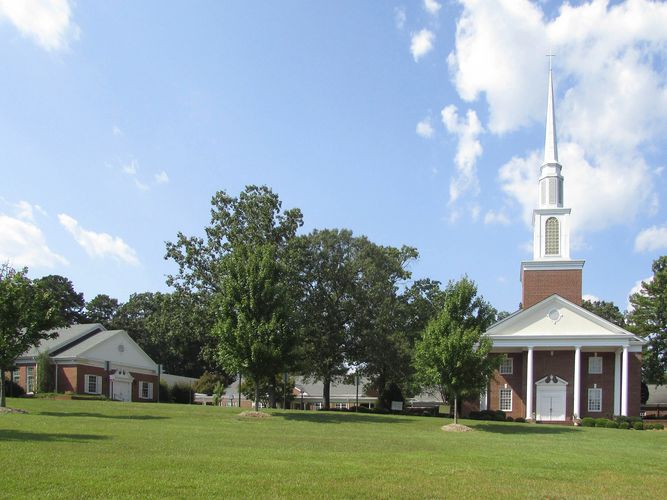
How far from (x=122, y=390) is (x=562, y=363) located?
36.6 metres

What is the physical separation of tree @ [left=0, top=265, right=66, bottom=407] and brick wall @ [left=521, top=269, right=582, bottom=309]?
34.1 meters

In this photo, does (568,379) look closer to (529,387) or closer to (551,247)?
(529,387)

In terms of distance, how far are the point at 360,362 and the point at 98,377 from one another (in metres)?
21.7

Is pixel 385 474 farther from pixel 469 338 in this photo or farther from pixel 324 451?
pixel 469 338

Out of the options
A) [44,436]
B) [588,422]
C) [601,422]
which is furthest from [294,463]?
[588,422]

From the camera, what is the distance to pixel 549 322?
5034cm

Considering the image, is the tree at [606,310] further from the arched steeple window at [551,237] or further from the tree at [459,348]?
the tree at [459,348]

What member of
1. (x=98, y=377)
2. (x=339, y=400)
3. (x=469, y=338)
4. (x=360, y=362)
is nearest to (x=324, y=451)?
(x=469, y=338)

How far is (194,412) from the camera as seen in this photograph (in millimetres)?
35812

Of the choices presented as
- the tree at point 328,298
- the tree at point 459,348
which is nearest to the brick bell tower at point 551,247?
the tree at point 328,298

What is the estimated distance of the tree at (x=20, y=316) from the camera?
3159cm

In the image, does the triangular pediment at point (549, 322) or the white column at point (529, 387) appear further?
the triangular pediment at point (549, 322)

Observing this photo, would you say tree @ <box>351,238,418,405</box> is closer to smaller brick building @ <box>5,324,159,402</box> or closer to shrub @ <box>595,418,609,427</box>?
shrub @ <box>595,418,609,427</box>

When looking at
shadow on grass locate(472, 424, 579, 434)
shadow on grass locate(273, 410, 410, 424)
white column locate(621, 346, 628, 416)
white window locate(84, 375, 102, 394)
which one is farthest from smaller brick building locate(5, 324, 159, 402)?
white column locate(621, 346, 628, 416)
